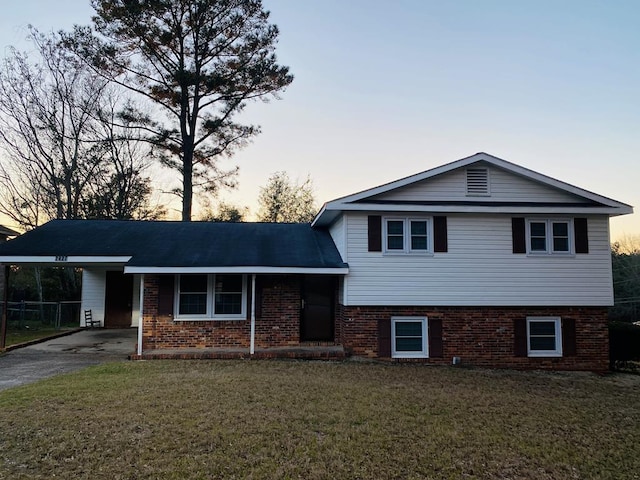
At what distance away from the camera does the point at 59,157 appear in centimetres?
2172

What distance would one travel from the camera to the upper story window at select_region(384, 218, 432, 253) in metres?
11.0

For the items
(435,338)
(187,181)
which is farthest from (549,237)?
(187,181)

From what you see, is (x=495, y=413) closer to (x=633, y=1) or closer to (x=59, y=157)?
(x=633, y=1)

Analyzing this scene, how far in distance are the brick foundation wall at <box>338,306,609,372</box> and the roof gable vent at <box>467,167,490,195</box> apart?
3.08 metres

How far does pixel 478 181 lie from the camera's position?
11188mm

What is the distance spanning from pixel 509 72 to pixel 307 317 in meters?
10.0

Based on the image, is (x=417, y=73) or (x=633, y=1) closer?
(x=633, y=1)

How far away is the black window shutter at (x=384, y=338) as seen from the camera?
10688 mm

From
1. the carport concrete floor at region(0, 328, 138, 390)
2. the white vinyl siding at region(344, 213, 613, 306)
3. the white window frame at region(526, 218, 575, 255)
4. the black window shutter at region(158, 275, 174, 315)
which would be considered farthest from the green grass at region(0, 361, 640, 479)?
the white window frame at region(526, 218, 575, 255)

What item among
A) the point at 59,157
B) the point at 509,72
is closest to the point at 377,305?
the point at 509,72

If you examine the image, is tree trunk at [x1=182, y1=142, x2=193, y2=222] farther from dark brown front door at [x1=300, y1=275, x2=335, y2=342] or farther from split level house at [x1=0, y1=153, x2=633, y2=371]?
dark brown front door at [x1=300, y1=275, x2=335, y2=342]

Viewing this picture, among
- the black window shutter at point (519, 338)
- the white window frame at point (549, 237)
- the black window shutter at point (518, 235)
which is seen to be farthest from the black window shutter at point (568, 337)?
the black window shutter at point (518, 235)

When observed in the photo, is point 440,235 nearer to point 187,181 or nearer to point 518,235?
point 518,235

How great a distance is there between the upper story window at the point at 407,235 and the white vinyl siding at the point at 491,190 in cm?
61
